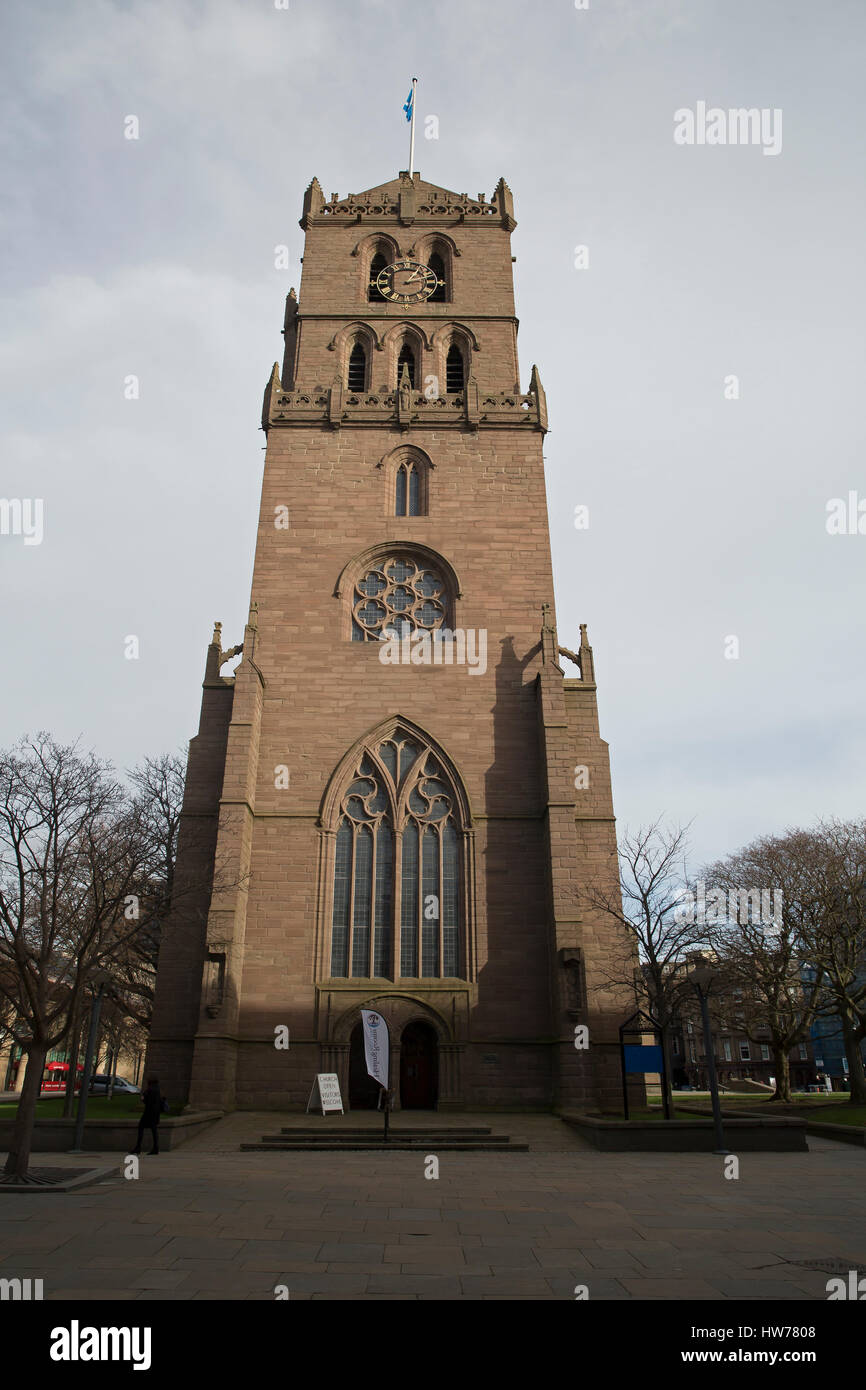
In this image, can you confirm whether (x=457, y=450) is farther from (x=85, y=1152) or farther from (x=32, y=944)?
(x=85, y=1152)

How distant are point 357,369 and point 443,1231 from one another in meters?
32.6

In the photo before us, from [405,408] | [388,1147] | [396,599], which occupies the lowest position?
[388,1147]

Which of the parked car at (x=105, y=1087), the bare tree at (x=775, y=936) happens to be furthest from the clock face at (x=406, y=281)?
the parked car at (x=105, y=1087)

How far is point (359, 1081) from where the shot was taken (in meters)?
24.6

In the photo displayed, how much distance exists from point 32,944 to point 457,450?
21.6 metres

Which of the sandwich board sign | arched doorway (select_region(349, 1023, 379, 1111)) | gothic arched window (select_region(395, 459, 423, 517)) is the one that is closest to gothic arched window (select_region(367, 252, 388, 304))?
gothic arched window (select_region(395, 459, 423, 517))

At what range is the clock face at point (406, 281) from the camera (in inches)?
1471

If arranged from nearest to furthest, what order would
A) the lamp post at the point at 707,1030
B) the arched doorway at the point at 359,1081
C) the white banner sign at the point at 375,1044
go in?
1. the lamp post at the point at 707,1030
2. the white banner sign at the point at 375,1044
3. the arched doorway at the point at 359,1081

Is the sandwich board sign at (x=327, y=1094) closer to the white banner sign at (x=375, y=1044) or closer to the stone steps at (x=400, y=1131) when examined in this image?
the stone steps at (x=400, y=1131)

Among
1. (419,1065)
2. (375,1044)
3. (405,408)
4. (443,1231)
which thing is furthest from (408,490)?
(443,1231)

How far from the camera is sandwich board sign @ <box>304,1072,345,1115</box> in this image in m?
22.0

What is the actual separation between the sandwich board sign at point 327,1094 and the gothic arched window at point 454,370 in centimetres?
2545

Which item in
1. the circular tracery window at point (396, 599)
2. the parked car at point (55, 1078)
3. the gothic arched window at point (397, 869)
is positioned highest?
the circular tracery window at point (396, 599)

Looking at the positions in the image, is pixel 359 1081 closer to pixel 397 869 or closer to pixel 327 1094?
pixel 327 1094
